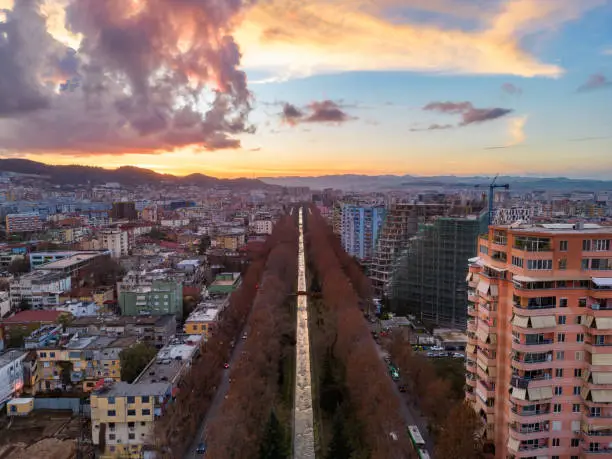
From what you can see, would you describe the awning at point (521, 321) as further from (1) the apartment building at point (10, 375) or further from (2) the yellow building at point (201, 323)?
(1) the apartment building at point (10, 375)

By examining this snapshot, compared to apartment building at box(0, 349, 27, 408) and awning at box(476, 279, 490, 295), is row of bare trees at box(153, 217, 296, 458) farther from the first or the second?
awning at box(476, 279, 490, 295)

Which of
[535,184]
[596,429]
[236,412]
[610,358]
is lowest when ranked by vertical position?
[236,412]

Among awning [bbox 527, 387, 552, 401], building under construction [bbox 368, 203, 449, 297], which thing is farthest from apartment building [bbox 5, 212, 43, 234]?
awning [bbox 527, 387, 552, 401]

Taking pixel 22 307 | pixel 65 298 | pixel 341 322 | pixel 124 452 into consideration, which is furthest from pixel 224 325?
pixel 22 307

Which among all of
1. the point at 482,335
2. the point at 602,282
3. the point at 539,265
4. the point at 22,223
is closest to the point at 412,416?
the point at 482,335

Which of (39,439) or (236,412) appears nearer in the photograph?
(236,412)

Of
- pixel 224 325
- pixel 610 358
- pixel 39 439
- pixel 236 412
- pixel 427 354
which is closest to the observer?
pixel 610 358

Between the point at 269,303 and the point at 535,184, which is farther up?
the point at 535,184

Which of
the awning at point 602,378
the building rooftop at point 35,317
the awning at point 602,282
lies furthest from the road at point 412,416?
the building rooftop at point 35,317

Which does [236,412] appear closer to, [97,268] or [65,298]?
[65,298]
